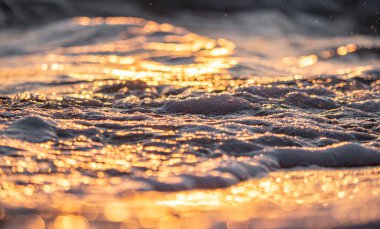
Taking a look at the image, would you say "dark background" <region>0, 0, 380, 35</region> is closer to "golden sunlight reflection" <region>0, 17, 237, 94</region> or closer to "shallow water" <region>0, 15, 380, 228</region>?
"golden sunlight reflection" <region>0, 17, 237, 94</region>

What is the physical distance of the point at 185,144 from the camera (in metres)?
3.00

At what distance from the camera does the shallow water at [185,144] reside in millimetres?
2150

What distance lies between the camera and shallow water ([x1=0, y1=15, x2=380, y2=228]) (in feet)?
7.06

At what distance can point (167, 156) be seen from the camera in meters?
2.81

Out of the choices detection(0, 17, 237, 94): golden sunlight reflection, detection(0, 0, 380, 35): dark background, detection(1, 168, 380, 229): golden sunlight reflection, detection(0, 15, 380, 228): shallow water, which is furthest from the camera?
detection(0, 0, 380, 35): dark background

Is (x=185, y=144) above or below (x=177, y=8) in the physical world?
below

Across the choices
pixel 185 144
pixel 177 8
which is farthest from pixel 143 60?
pixel 177 8

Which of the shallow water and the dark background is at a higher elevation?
the dark background

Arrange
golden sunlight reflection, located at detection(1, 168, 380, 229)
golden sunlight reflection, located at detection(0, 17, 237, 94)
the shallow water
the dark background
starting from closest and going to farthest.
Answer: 1. golden sunlight reflection, located at detection(1, 168, 380, 229)
2. the shallow water
3. golden sunlight reflection, located at detection(0, 17, 237, 94)
4. the dark background

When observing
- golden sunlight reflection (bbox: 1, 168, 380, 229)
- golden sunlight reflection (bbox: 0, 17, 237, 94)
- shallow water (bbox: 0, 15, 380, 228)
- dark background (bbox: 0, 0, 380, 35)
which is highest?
dark background (bbox: 0, 0, 380, 35)

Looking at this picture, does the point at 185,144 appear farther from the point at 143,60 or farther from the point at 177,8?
the point at 177,8

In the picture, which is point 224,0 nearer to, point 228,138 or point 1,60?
point 1,60

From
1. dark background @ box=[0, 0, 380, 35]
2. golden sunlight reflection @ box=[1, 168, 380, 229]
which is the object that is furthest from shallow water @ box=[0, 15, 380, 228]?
dark background @ box=[0, 0, 380, 35]

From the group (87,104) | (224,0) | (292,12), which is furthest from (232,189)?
(224,0)
